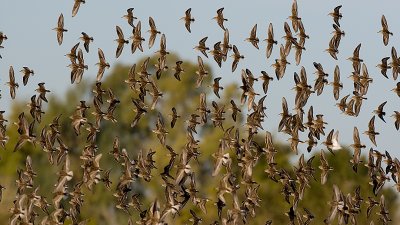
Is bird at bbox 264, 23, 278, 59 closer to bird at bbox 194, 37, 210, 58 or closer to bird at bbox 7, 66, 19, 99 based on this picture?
bird at bbox 194, 37, 210, 58

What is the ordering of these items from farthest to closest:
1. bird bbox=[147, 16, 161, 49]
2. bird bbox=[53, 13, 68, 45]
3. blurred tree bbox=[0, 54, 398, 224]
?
blurred tree bbox=[0, 54, 398, 224]
bird bbox=[147, 16, 161, 49]
bird bbox=[53, 13, 68, 45]

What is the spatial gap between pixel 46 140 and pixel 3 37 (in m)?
2.81

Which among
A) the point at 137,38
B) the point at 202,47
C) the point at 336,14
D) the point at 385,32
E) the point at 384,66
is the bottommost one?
the point at 384,66

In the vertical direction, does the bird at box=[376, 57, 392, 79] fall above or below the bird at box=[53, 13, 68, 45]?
below

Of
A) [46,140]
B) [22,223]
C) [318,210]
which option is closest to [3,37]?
[46,140]

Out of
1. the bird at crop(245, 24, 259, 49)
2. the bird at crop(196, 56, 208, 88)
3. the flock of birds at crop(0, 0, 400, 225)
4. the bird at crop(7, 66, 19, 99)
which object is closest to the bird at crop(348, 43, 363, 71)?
the flock of birds at crop(0, 0, 400, 225)

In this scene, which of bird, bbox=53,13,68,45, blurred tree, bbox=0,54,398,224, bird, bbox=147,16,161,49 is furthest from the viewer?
blurred tree, bbox=0,54,398,224

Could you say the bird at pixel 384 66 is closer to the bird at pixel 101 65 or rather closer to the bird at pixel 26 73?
the bird at pixel 101 65

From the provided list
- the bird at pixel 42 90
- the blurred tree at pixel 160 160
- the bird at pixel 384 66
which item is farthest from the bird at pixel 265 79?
the blurred tree at pixel 160 160

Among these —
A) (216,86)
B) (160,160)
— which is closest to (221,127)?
(216,86)

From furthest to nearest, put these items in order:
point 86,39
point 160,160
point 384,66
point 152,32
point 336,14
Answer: point 160,160 → point 152,32 → point 86,39 → point 384,66 → point 336,14

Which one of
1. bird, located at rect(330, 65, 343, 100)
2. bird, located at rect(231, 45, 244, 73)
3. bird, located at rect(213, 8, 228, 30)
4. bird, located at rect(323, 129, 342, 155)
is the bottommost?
bird, located at rect(323, 129, 342, 155)

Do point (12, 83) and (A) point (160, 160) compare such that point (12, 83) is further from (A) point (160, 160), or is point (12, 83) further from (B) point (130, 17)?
(A) point (160, 160)

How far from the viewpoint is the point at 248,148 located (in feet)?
91.6
